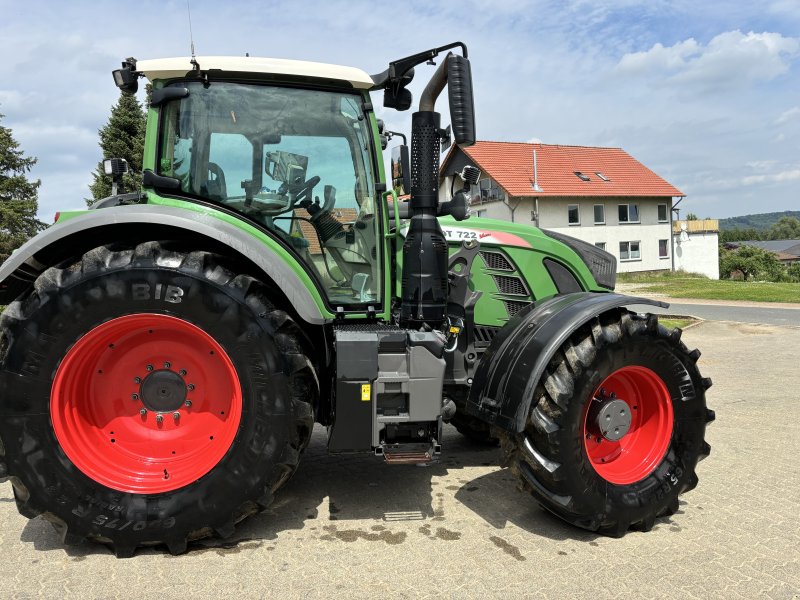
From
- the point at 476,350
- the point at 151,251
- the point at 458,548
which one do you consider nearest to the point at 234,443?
the point at 151,251

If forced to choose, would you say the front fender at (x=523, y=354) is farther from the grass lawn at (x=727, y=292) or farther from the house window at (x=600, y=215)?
the house window at (x=600, y=215)

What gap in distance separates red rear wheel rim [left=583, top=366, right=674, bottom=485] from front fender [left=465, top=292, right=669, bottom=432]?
43cm

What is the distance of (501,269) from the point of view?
4.20m

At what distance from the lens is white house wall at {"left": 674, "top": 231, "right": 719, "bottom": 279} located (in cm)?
3759

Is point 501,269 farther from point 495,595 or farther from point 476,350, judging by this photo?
point 495,595

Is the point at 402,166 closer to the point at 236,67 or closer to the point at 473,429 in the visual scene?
the point at 236,67

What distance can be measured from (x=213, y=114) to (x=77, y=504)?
7.01 feet

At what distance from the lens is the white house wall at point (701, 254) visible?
37.6 meters

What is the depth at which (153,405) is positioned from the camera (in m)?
3.20

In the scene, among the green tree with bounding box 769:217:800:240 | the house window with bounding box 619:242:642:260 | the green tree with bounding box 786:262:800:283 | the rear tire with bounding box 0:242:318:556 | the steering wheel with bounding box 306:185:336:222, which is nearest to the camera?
the rear tire with bounding box 0:242:318:556

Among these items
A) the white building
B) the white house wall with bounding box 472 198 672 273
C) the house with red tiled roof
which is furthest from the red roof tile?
the white building

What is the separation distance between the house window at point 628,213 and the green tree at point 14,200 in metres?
29.0

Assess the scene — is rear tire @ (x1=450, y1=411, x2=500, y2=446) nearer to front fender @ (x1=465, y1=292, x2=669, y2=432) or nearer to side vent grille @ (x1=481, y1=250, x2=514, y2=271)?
side vent grille @ (x1=481, y1=250, x2=514, y2=271)

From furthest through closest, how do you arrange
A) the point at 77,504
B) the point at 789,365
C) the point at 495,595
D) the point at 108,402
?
the point at 789,365, the point at 108,402, the point at 77,504, the point at 495,595
